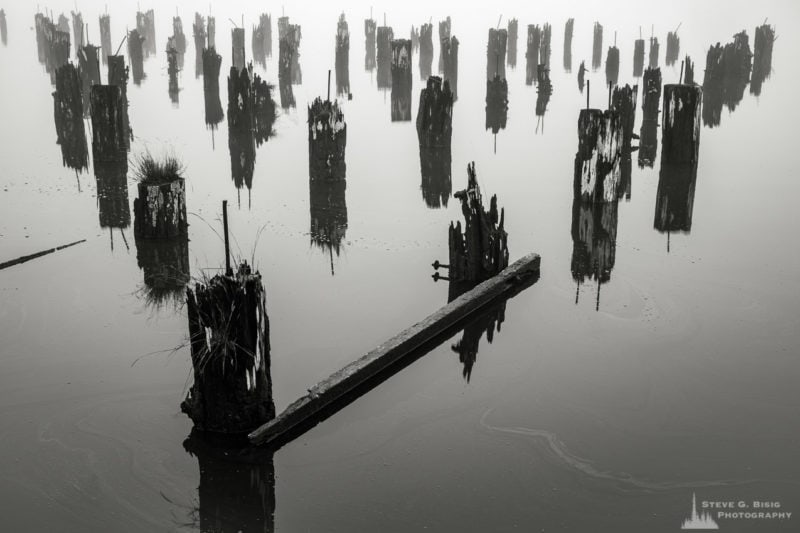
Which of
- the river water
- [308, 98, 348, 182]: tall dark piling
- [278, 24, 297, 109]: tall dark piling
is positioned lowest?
the river water

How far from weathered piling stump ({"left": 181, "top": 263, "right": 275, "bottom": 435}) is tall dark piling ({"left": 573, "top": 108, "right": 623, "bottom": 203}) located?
608cm

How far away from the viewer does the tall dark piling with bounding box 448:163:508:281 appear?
765 cm

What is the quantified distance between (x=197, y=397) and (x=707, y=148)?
11648mm

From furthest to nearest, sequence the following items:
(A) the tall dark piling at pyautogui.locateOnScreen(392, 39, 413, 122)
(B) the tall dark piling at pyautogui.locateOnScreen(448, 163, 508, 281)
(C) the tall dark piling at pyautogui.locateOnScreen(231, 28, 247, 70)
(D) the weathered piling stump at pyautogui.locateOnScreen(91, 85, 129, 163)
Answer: (C) the tall dark piling at pyautogui.locateOnScreen(231, 28, 247, 70) → (A) the tall dark piling at pyautogui.locateOnScreen(392, 39, 413, 122) → (D) the weathered piling stump at pyautogui.locateOnScreen(91, 85, 129, 163) → (B) the tall dark piling at pyautogui.locateOnScreen(448, 163, 508, 281)

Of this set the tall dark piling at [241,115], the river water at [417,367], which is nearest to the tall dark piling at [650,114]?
the river water at [417,367]

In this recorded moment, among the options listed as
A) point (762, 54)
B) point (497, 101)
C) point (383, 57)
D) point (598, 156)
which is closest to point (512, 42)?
point (383, 57)

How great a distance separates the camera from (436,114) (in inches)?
555

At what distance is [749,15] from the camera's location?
4594 cm

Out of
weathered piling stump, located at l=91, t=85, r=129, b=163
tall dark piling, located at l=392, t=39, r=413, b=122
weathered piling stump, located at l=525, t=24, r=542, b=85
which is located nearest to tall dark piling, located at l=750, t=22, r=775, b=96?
weathered piling stump, located at l=525, t=24, r=542, b=85

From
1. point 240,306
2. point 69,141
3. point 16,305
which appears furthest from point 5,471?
point 69,141

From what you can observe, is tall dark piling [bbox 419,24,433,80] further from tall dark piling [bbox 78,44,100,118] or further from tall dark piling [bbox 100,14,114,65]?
tall dark piling [bbox 100,14,114,65]

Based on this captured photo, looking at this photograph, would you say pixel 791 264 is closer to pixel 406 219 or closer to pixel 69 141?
pixel 406 219

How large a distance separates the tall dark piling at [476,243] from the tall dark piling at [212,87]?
1131 cm

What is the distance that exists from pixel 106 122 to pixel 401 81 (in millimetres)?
7322
